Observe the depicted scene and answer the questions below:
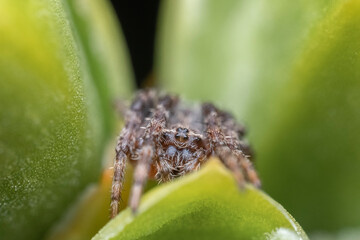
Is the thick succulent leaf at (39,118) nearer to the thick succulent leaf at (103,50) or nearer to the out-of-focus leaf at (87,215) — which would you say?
the out-of-focus leaf at (87,215)

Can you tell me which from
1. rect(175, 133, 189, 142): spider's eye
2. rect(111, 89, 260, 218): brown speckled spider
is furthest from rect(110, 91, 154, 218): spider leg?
rect(175, 133, 189, 142): spider's eye

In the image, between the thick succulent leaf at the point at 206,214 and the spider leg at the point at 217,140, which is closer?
the thick succulent leaf at the point at 206,214

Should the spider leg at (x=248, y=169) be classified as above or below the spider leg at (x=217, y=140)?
below

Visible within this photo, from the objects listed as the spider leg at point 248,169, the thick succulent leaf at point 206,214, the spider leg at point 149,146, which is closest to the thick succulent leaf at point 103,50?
the spider leg at point 149,146

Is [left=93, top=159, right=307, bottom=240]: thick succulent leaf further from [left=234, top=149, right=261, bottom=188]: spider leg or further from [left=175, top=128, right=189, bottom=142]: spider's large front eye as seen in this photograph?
[left=175, top=128, right=189, bottom=142]: spider's large front eye

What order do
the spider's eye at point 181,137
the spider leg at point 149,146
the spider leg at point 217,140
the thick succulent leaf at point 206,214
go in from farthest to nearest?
the spider's eye at point 181,137, the spider leg at point 217,140, the spider leg at point 149,146, the thick succulent leaf at point 206,214

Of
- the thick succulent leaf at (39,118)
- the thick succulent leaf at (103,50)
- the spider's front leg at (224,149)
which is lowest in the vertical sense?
the spider's front leg at (224,149)

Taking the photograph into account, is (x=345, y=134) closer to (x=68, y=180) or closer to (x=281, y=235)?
(x=281, y=235)
